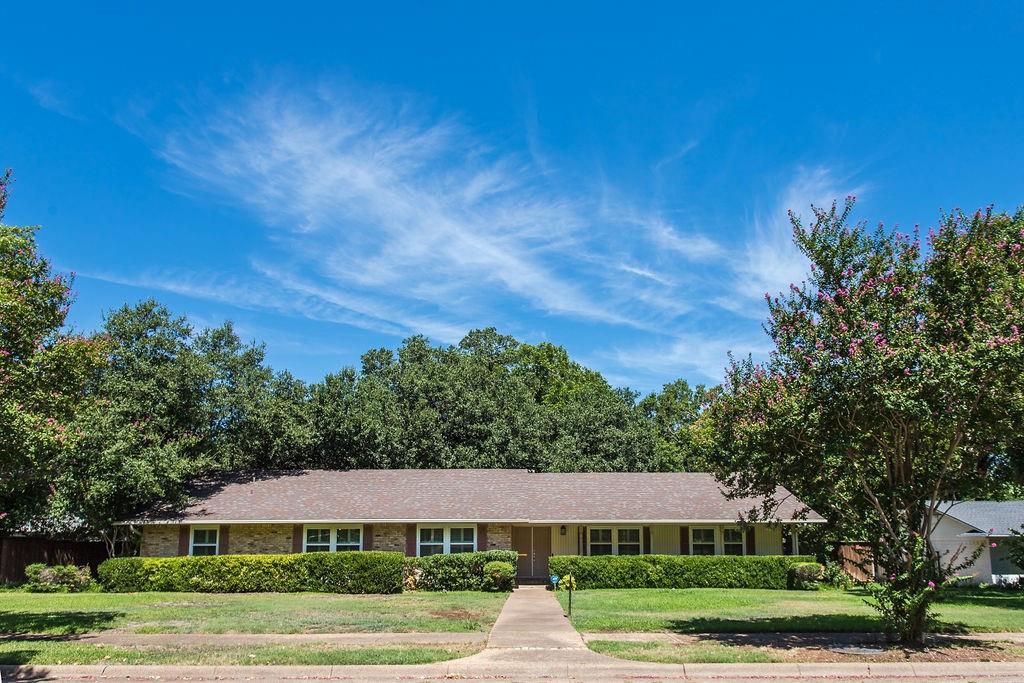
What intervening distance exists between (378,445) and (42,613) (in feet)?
69.6

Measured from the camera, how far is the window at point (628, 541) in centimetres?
3017

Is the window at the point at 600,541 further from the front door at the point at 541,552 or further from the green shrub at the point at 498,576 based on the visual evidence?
the green shrub at the point at 498,576

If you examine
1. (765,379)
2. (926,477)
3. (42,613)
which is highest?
(765,379)

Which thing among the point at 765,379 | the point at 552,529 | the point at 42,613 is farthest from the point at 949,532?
the point at 42,613

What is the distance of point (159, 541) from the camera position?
2942 centimetres

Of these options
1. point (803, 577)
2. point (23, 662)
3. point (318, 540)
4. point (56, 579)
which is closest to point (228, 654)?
point (23, 662)

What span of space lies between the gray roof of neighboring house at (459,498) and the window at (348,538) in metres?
0.72

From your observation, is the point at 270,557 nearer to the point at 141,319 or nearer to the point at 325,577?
the point at 325,577

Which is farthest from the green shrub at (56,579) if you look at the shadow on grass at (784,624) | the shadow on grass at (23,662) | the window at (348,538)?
the shadow on grass at (784,624)

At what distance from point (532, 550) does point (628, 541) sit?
11.7 ft

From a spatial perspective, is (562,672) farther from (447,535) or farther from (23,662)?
(447,535)

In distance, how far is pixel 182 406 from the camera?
31.8 meters

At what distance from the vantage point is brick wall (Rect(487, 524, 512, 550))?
2916 centimetres

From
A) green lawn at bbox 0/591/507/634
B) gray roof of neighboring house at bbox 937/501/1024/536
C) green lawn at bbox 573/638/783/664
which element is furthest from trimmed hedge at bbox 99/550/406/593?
gray roof of neighboring house at bbox 937/501/1024/536
